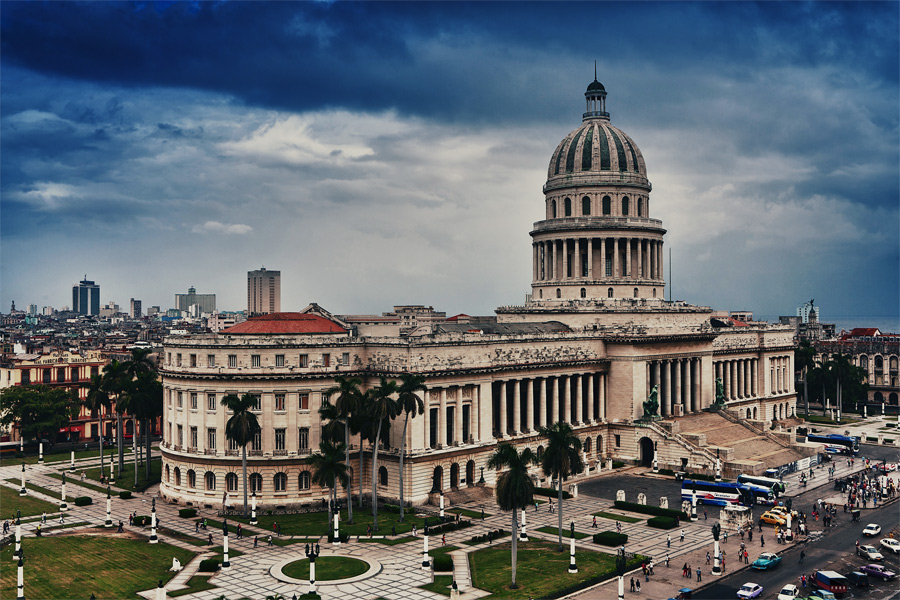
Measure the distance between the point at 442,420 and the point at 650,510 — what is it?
79.9 feet

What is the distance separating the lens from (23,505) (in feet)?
306

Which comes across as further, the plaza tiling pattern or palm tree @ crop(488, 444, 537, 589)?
palm tree @ crop(488, 444, 537, 589)

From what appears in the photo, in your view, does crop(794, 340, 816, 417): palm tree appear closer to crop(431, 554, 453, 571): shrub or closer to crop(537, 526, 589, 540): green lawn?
crop(537, 526, 589, 540): green lawn

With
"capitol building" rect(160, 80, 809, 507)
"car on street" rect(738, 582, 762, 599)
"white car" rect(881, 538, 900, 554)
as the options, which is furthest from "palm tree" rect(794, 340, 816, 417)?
"car on street" rect(738, 582, 762, 599)

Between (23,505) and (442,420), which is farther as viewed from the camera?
(442,420)

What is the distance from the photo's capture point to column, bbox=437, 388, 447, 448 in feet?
312

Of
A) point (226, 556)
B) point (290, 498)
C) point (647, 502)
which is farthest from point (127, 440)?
point (647, 502)

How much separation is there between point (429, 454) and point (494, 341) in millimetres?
17301

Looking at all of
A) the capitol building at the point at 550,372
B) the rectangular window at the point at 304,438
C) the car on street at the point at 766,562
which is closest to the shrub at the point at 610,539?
the car on street at the point at 766,562

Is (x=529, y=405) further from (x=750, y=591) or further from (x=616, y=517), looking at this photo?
(x=750, y=591)

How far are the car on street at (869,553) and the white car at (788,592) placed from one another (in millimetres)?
12137

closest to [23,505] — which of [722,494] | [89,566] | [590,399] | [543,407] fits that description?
[89,566]

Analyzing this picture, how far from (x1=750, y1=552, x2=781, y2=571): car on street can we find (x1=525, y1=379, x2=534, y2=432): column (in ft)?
135

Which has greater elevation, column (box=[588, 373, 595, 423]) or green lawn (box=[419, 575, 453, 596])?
column (box=[588, 373, 595, 423])
